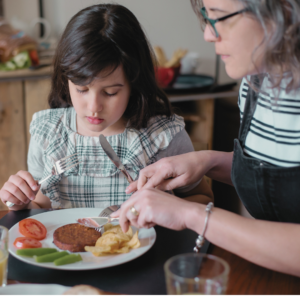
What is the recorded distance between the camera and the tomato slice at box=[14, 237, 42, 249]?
882 millimetres

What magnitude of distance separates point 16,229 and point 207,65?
9.00ft

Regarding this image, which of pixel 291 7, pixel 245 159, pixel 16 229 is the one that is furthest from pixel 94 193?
pixel 291 7

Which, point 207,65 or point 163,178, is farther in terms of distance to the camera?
point 207,65

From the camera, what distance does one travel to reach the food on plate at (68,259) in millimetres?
805

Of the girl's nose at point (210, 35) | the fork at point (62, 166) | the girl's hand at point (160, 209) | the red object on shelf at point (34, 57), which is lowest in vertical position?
the fork at point (62, 166)

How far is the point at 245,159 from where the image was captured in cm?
103

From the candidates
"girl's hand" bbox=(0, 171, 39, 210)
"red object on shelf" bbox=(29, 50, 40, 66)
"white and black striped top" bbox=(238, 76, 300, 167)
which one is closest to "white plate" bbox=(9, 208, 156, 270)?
"girl's hand" bbox=(0, 171, 39, 210)

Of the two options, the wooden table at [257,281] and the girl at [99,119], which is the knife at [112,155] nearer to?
the girl at [99,119]

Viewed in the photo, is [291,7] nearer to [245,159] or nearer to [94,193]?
[245,159]

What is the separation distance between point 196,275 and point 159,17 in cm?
279

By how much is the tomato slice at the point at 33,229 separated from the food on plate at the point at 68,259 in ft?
0.52

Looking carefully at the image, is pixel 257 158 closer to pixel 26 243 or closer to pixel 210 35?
pixel 210 35

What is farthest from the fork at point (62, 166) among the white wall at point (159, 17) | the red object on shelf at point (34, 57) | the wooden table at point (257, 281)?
the white wall at point (159, 17)

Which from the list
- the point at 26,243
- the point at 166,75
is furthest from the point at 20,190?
the point at 166,75
